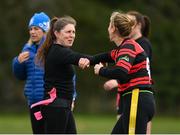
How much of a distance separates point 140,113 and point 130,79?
39 centimetres

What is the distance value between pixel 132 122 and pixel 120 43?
2.92 ft

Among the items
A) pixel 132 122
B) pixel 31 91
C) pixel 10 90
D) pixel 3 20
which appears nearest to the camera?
pixel 132 122

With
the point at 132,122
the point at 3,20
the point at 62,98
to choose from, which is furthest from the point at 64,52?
the point at 3,20

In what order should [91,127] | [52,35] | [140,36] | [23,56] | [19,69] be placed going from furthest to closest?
[91,127] < [140,36] < [19,69] < [23,56] < [52,35]

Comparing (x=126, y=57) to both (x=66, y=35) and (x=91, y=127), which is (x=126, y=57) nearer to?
(x=66, y=35)

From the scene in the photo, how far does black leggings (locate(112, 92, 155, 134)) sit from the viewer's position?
7.89 meters

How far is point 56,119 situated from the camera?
8188mm

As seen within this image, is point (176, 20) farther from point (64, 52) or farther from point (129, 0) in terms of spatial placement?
point (64, 52)

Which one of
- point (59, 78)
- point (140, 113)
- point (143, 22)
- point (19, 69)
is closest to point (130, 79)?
point (140, 113)

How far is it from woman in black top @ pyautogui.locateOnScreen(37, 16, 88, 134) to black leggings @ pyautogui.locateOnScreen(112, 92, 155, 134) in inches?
25.9

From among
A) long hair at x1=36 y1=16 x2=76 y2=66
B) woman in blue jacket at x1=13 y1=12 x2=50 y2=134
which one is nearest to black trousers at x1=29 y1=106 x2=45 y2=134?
woman in blue jacket at x1=13 y1=12 x2=50 y2=134

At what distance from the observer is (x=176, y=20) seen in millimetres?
31297

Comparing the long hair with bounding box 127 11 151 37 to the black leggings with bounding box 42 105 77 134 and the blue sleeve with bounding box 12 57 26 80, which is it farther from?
the black leggings with bounding box 42 105 77 134

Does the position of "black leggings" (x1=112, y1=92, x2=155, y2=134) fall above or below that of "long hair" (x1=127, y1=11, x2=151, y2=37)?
below
